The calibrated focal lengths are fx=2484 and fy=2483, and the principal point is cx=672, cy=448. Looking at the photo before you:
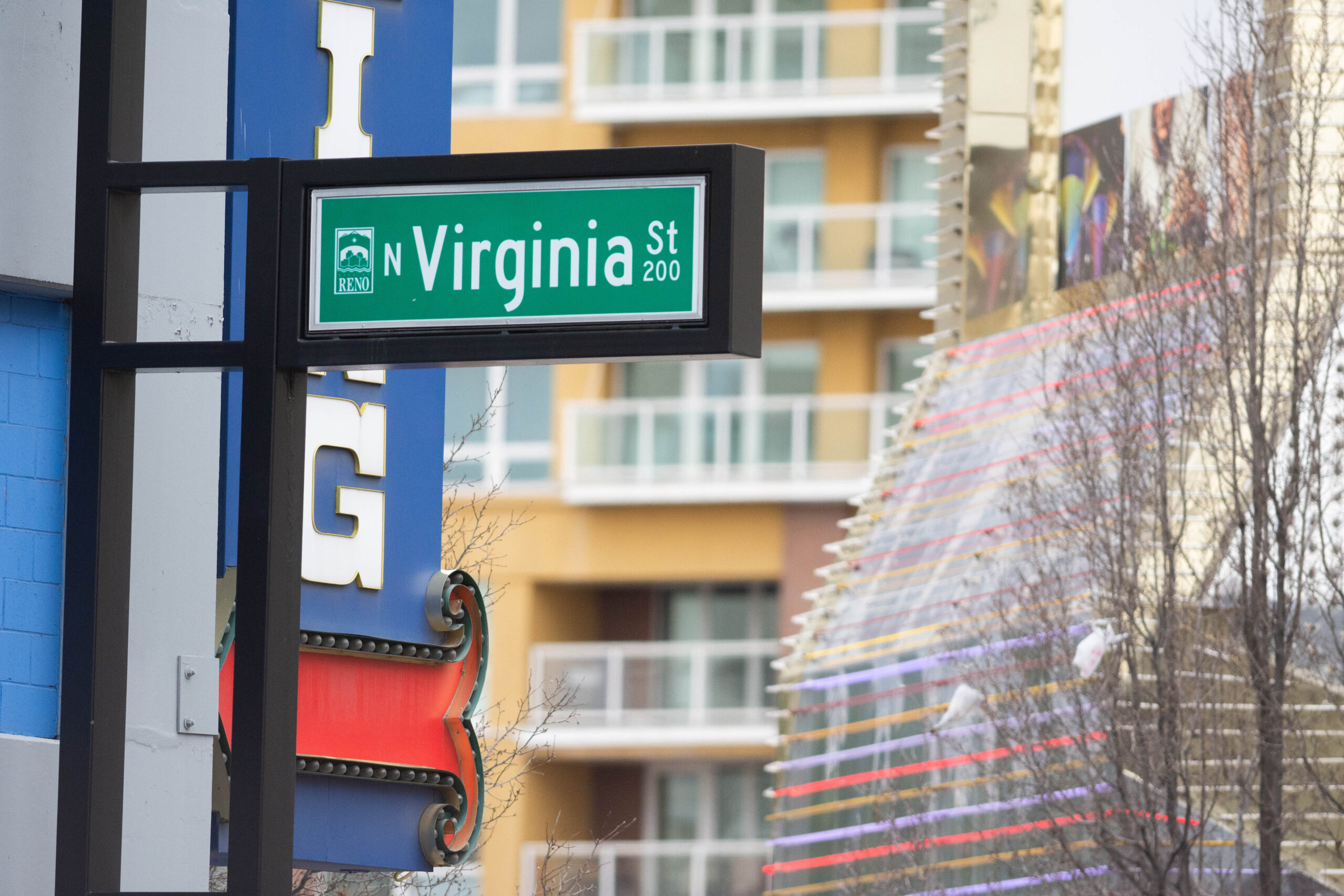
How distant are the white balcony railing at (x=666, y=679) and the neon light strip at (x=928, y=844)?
1193cm

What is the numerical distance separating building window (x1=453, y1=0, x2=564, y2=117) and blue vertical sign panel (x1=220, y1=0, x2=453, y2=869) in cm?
2420

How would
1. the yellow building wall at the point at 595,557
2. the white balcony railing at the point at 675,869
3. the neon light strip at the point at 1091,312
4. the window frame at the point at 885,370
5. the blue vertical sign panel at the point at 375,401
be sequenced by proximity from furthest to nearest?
the window frame at the point at 885,370 → the yellow building wall at the point at 595,557 → the white balcony railing at the point at 675,869 → the neon light strip at the point at 1091,312 → the blue vertical sign panel at the point at 375,401

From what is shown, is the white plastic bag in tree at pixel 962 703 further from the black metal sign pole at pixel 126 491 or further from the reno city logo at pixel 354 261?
the reno city logo at pixel 354 261

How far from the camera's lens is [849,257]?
34719 mm

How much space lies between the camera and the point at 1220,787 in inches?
657

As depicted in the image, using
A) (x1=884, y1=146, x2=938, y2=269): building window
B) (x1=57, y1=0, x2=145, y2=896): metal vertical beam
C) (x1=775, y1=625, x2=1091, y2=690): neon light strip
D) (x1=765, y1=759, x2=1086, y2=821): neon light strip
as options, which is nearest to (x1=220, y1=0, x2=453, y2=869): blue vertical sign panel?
(x1=57, y1=0, x2=145, y2=896): metal vertical beam

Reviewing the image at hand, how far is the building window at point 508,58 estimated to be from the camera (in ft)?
118

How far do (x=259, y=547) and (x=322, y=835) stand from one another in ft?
18.2

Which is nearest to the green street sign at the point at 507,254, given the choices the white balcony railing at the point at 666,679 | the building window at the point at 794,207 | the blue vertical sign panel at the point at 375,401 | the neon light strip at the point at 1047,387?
the blue vertical sign panel at the point at 375,401

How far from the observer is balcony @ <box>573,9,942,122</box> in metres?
34.6

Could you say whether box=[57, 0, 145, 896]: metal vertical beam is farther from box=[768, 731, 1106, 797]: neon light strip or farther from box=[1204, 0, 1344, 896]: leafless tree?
box=[768, 731, 1106, 797]: neon light strip

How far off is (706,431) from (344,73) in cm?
2377

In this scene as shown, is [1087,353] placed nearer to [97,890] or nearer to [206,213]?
[206,213]

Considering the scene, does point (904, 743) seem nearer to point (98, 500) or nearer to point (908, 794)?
point (908, 794)
